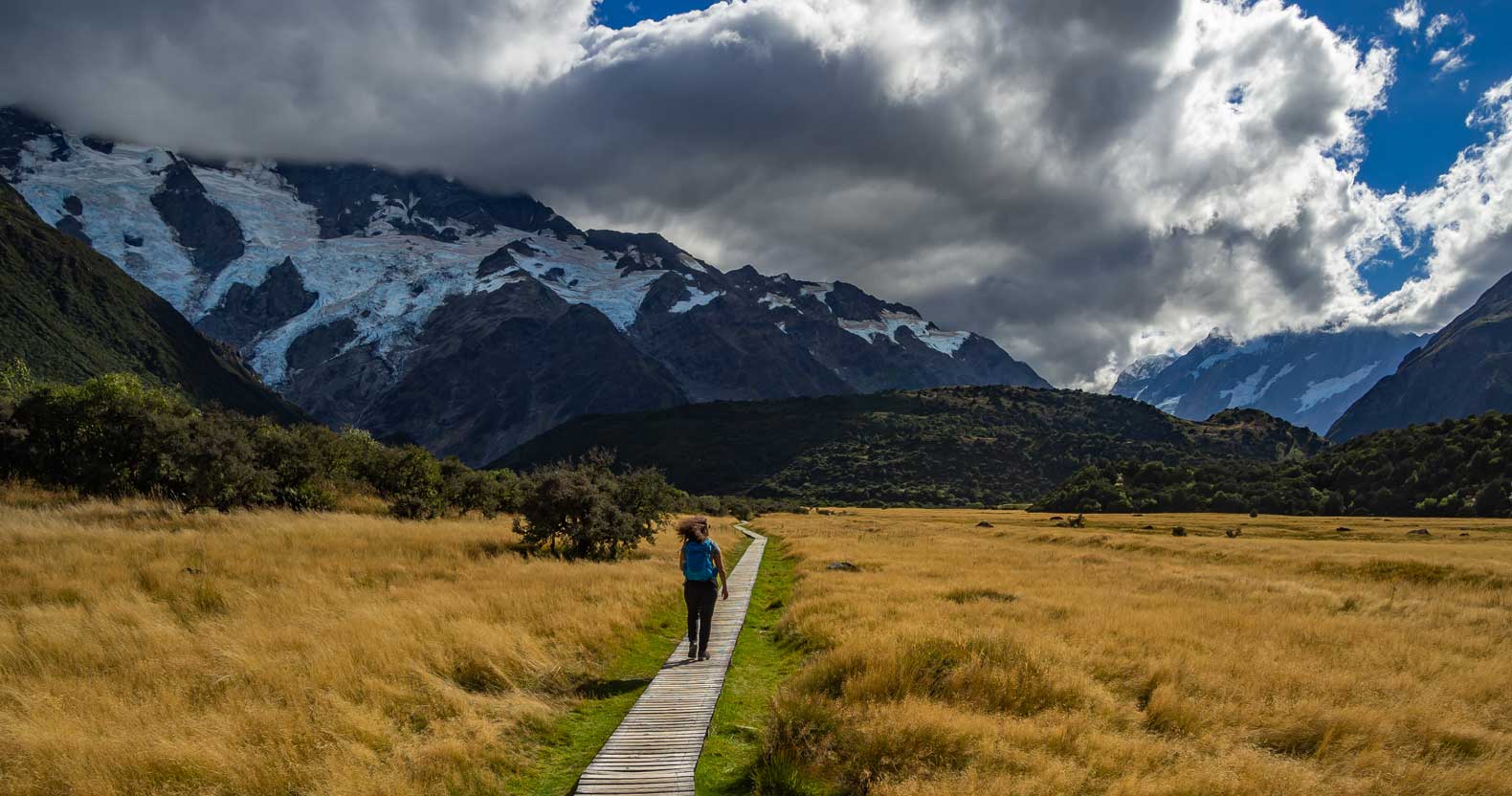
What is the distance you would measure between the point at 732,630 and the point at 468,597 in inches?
246

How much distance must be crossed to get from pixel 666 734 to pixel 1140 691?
8.23 metres

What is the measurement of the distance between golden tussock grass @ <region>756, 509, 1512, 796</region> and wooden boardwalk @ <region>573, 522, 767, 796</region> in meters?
1.20

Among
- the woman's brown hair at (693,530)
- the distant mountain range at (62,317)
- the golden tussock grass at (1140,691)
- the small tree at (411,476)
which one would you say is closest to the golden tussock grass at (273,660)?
the woman's brown hair at (693,530)

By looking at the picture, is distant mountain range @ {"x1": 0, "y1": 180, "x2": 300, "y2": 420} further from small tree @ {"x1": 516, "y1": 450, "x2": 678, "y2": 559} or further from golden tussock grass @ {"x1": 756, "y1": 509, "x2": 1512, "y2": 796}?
golden tussock grass @ {"x1": 756, "y1": 509, "x2": 1512, "y2": 796}

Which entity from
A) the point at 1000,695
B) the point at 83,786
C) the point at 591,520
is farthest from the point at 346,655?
the point at 591,520

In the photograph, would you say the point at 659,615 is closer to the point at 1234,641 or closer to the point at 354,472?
the point at 1234,641

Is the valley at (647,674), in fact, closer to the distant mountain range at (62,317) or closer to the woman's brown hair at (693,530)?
the woman's brown hair at (693,530)

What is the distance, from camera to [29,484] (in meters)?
28.4

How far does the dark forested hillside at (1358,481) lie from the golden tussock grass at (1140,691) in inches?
3032

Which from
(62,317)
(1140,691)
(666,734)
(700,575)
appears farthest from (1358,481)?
(62,317)

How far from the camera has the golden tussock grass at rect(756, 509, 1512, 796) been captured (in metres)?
8.75

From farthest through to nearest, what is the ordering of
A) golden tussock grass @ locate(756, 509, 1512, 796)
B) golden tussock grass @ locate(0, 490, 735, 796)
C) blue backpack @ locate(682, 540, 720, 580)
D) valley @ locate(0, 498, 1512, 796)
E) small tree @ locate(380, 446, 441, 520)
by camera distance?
small tree @ locate(380, 446, 441, 520) → blue backpack @ locate(682, 540, 720, 580) → golden tussock grass @ locate(756, 509, 1512, 796) → valley @ locate(0, 498, 1512, 796) → golden tussock grass @ locate(0, 490, 735, 796)

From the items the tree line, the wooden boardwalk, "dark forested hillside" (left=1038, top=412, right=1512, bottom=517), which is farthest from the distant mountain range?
the wooden boardwalk

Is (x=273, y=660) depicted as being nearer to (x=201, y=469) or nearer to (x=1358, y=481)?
(x=201, y=469)
